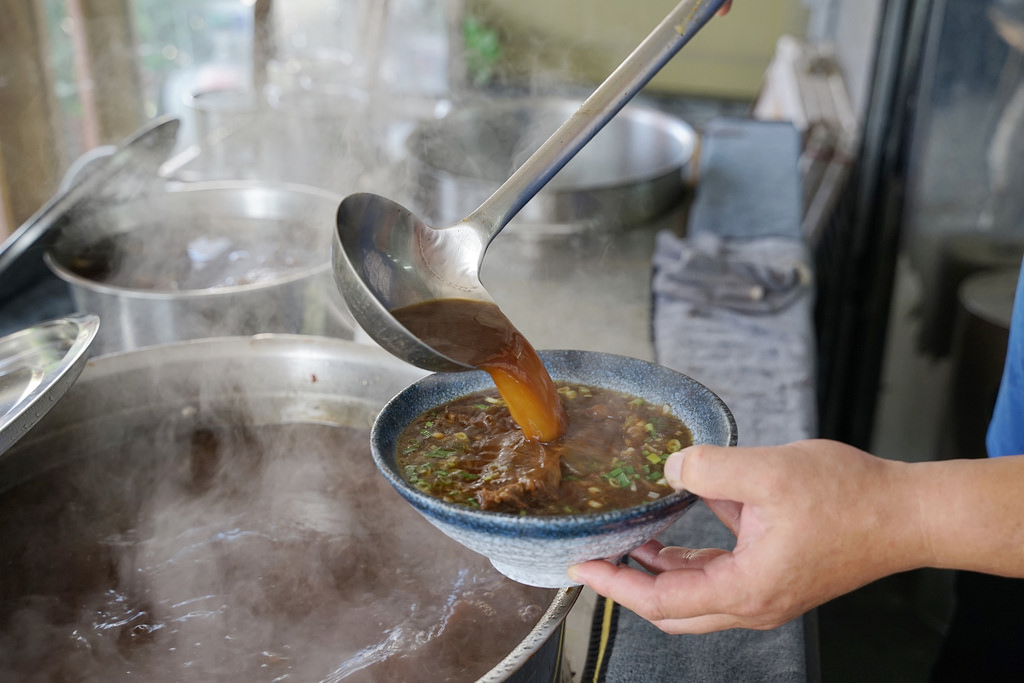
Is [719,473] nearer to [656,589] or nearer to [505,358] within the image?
[656,589]

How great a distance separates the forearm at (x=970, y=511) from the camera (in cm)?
110

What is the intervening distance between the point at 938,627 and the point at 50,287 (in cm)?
369

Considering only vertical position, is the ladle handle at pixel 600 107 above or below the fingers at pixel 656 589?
above

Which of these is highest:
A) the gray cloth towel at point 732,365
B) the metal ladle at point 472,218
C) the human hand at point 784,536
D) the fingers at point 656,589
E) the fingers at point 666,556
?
the metal ladle at point 472,218

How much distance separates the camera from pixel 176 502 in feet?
5.52

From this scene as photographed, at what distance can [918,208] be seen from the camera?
13.5 ft

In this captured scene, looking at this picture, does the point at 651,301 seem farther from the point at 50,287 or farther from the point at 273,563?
the point at 50,287

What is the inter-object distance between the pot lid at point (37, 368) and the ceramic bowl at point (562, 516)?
0.50m

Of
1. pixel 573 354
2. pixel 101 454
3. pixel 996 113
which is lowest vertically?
pixel 101 454

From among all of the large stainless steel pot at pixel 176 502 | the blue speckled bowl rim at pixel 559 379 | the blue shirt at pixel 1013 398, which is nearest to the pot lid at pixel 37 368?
the large stainless steel pot at pixel 176 502

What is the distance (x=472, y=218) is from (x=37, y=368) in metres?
0.82

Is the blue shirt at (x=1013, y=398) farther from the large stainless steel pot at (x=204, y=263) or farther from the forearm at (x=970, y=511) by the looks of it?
the large stainless steel pot at (x=204, y=263)

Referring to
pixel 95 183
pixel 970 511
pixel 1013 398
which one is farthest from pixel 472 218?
pixel 95 183

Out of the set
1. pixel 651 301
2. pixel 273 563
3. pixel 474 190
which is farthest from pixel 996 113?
pixel 273 563
